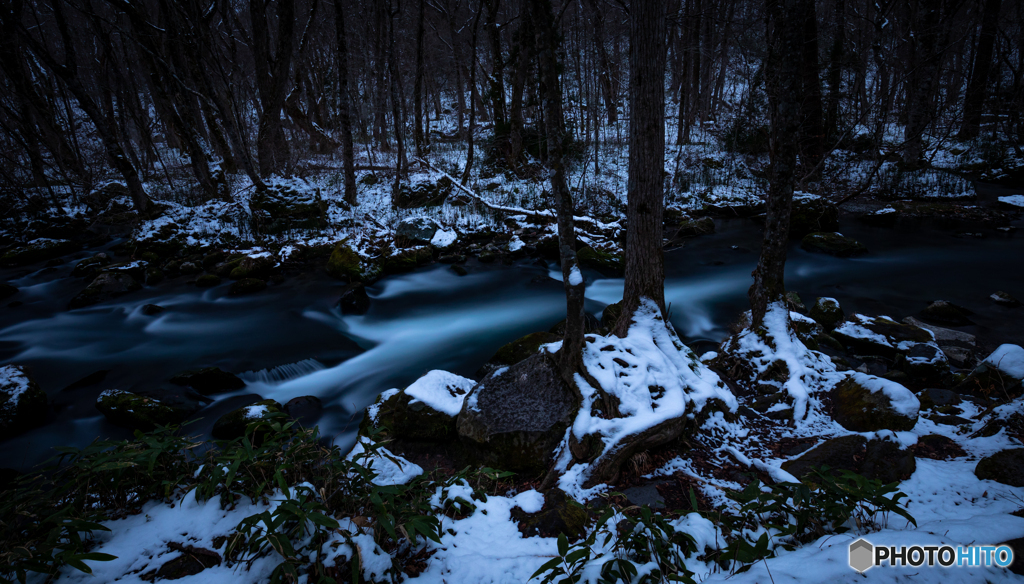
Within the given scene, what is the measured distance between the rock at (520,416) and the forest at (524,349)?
0.09 feet

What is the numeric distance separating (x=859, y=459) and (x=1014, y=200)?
628 inches

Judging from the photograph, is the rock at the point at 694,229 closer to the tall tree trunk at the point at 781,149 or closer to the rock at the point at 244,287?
the tall tree trunk at the point at 781,149

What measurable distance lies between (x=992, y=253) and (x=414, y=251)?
13.3 m

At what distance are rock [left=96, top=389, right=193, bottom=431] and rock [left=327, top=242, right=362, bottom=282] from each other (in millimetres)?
4844

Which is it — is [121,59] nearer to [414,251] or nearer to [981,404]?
[414,251]

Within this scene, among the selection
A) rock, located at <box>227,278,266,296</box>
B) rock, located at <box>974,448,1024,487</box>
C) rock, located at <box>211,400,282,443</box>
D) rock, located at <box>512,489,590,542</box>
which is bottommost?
rock, located at <box>211,400,282,443</box>

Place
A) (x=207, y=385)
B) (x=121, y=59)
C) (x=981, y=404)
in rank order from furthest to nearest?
(x=121, y=59) < (x=207, y=385) < (x=981, y=404)

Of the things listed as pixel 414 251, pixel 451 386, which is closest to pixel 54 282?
pixel 414 251

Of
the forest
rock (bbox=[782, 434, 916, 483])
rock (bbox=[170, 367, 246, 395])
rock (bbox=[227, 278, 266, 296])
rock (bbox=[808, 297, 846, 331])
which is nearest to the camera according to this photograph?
the forest

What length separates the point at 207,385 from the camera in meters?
5.84

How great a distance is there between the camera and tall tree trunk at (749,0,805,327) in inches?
162

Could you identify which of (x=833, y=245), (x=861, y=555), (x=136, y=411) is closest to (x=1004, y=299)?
(x=833, y=245)

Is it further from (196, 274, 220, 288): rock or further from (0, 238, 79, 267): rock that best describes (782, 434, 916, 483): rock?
(0, 238, 79, 267): rock

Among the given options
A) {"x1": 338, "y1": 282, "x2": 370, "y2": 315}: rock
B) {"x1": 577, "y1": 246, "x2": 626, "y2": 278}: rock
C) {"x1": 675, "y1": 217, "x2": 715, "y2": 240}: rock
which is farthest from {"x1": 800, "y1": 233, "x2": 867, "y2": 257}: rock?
{"x1": 338, "y1": 282, "x2": 370, "y2": 315}: rock
